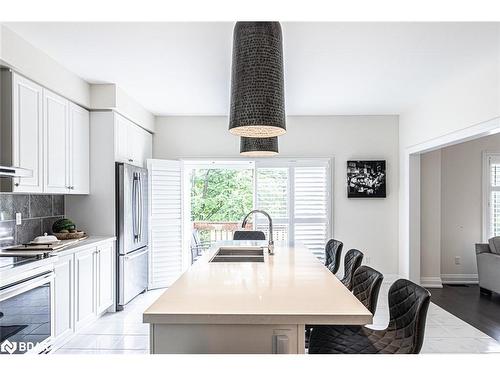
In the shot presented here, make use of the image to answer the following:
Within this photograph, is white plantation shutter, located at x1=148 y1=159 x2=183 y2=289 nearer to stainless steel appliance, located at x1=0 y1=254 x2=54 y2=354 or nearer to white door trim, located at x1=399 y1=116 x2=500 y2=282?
stainless steel appliance, located at x1=0 y1=254 x2=54 y2=354

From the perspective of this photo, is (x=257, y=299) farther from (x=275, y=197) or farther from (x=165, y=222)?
(x=275, y=197)

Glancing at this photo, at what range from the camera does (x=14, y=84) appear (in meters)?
2.85

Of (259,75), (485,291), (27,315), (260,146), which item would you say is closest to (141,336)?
(27,315)

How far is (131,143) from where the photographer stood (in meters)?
4.82

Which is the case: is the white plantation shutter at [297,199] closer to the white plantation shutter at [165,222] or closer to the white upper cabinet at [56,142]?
the white plantation shutter at [165,222]

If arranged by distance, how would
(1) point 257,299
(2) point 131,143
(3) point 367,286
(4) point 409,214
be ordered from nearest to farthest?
(1) point 257,299, (3) point 367,286, (2) point 131,143, (4) point 409,214

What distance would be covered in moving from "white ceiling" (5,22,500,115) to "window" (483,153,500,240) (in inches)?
81.5

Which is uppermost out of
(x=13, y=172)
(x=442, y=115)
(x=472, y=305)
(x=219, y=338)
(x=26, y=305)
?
(x=442, y=115)

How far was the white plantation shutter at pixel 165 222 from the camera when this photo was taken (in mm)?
5176

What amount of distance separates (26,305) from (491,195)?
243 inches

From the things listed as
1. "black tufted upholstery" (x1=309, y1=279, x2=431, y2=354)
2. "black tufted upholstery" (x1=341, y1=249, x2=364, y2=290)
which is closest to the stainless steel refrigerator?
"black tufted upholstery" (x1=341, y1=249, x2=364, y2=290)

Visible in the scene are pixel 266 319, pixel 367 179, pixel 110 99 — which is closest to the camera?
pixel 266 319
